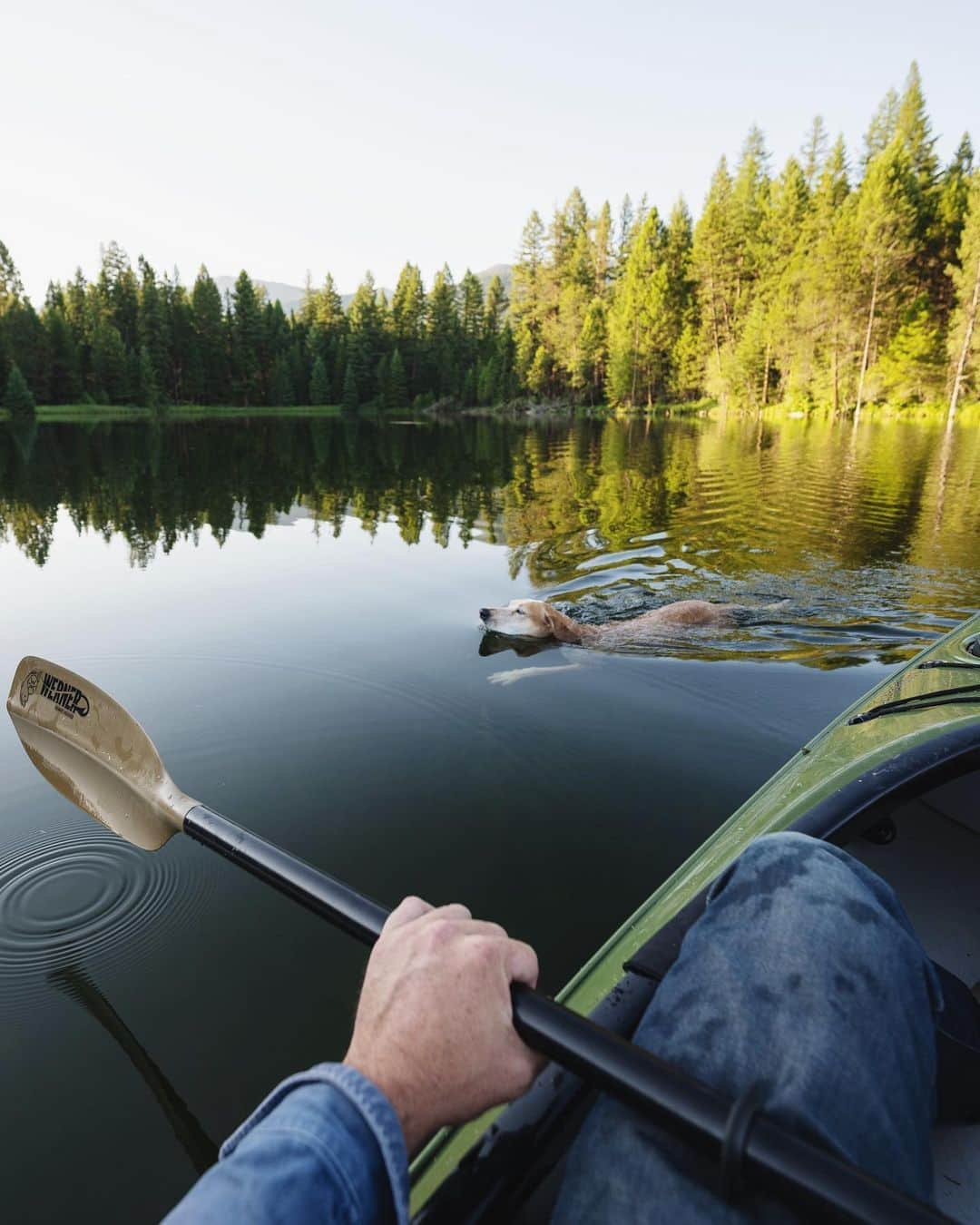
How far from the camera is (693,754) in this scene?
4.64 m

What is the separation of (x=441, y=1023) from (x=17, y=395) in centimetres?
5987

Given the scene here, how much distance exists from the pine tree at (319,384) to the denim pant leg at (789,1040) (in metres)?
75.3

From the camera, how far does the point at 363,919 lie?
149 cm

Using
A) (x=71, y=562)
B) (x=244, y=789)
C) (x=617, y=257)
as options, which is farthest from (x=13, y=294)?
(x=244, y=789)

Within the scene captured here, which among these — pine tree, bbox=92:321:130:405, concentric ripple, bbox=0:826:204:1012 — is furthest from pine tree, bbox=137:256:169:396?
concentric ripple, bbox=0:826:204:1012

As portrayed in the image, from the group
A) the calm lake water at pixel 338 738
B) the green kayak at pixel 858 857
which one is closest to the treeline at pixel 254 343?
the calm lake water at pixel 338 738

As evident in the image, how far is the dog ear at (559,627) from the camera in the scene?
704 centimetres

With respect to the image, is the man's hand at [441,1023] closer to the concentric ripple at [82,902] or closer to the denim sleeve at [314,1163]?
the denim sleeve at [314,1163]

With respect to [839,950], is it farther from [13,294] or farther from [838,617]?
[13,294]

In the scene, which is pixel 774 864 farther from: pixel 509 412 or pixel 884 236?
pixel 509 412

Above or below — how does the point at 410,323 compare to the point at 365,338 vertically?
above

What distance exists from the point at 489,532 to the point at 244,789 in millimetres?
8996

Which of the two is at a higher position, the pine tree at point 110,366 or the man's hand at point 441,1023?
the pine tree at point 110,366

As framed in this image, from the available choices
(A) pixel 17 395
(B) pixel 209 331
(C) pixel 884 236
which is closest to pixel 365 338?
(B) pixel 209 331
